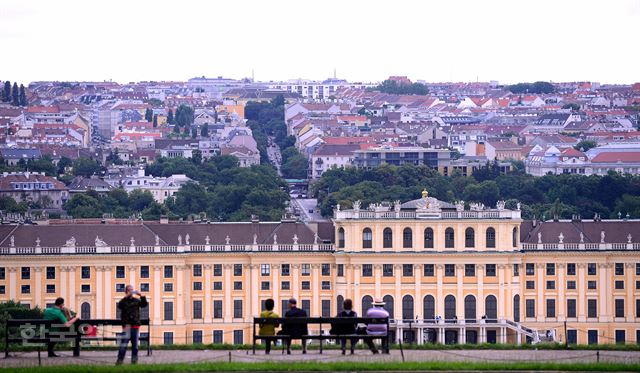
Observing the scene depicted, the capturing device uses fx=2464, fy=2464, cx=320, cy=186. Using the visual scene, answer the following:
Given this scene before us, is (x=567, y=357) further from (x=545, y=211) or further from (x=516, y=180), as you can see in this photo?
(x=516, y=180)

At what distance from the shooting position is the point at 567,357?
37.4 metres

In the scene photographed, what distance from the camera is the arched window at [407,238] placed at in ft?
229

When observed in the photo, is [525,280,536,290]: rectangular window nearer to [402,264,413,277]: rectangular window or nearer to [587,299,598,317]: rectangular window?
[587,299,598,317]: rectangular window

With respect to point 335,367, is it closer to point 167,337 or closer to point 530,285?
point 167,337

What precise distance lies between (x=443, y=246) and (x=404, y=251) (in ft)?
3.67

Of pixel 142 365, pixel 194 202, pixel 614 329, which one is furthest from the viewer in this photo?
pixel 194 202

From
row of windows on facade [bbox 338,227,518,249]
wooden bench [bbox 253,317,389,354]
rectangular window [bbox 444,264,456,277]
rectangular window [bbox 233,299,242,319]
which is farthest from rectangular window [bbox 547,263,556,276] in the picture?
wooden bench [bbox 253,317,389,354]

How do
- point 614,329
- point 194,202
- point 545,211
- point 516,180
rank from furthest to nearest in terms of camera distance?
point 516,180, point 194,202, point 545,211, point 614,329

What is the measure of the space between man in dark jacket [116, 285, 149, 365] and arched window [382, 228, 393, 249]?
32.1 metres

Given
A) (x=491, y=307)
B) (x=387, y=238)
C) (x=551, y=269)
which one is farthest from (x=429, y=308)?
(x=551, y=269)

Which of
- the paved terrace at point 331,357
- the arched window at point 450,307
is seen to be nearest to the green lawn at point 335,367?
the paved terrace at point 331,357

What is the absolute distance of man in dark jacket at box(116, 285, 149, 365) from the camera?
36.8 m

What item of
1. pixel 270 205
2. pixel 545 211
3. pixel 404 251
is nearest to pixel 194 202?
pixel 270 205

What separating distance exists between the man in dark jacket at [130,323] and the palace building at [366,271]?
99.4 ft
